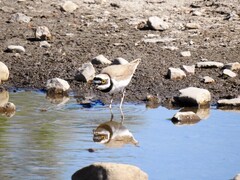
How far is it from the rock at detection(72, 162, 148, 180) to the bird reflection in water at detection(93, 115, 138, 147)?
1.53m

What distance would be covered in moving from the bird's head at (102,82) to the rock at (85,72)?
1761mm

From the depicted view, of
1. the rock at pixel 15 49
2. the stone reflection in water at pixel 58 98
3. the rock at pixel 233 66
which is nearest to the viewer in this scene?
the stone reflection in water at pixel 58 98

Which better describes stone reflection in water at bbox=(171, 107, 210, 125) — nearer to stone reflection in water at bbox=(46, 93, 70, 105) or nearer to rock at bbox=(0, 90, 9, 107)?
stone reflection in water at bbox=(46, 93, 70, 105)

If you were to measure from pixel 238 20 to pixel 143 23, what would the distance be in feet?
5.26

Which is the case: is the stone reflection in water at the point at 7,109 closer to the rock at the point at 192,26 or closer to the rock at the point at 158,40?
the rock at the point at 158,40

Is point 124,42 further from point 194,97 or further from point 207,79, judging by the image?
point 194,97

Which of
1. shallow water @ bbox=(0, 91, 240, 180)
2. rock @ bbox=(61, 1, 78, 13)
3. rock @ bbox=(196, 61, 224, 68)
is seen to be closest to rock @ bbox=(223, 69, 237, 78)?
rock @ bbox=(196, 61, 224, 68)

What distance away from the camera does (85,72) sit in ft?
44.9

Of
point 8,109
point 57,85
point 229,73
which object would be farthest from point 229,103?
point 8,109

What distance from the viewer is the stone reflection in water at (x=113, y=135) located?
10.4 meters

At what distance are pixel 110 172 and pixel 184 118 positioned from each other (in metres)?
3.04

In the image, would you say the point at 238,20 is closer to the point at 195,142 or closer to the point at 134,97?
the point at 134,97

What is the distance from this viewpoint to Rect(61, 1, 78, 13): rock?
17000 mm

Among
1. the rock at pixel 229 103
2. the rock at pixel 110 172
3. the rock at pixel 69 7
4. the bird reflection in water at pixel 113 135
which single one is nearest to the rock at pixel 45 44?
the rock at pixel 69 7
